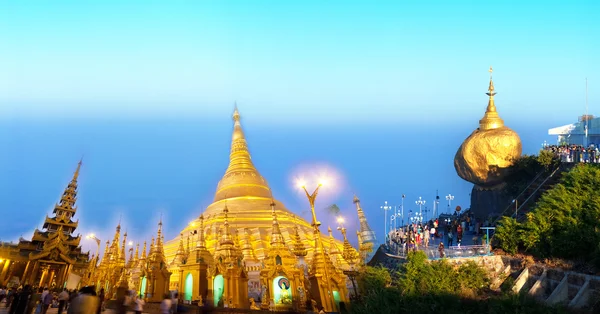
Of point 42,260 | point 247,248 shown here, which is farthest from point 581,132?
point 42,260

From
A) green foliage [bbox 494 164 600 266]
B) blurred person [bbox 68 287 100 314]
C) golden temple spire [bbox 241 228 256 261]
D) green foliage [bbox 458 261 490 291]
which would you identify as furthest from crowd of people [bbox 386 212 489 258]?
blurred person [bbox 68 287 100 314]

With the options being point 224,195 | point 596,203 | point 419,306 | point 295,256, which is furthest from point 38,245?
point 596,203

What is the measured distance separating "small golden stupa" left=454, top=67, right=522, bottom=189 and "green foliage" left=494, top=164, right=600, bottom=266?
20.8ft

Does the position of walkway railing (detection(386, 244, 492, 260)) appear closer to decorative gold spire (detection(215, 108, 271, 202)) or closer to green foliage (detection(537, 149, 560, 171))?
green foliage (detection(537, 149, 560, 171))

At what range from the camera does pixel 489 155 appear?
2884cm

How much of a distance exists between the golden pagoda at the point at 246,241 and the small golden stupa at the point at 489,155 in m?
8.95

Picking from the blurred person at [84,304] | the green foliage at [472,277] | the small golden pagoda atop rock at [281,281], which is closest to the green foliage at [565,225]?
the green foliage at [472,277]

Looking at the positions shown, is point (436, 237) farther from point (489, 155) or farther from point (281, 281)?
point (281, 281)

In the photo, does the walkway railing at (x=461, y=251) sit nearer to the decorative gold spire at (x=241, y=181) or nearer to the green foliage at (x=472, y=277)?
the green foliage at (x=472, y=277)

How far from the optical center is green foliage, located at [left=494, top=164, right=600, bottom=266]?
1842 centimetres

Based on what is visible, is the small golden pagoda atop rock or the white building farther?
the white building

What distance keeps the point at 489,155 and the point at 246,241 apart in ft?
50.4

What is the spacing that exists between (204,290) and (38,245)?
896 inches

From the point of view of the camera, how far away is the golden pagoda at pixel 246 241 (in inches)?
825
